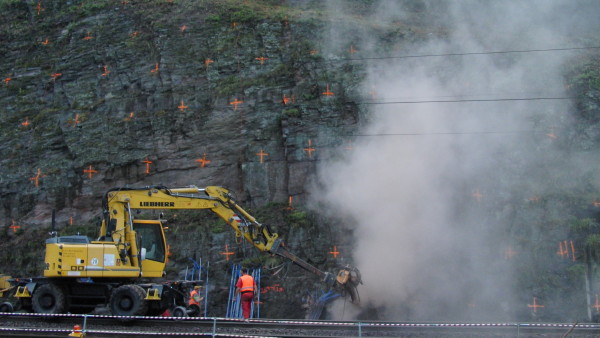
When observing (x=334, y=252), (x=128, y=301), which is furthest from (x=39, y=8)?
(x=128, y=301)

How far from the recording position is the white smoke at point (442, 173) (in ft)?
44.8

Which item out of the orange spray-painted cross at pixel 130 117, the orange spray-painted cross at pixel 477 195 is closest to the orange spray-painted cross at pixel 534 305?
the orange spray-painted cross at pixel 477 195

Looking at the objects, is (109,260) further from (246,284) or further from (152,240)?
(246,284)

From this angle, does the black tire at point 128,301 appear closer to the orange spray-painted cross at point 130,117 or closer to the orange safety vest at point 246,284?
the orange safety vest at point 246,284

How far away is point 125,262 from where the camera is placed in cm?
1105

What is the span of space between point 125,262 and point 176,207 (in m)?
1.44

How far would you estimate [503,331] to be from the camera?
361 inches

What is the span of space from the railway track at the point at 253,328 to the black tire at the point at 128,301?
17 centimetres

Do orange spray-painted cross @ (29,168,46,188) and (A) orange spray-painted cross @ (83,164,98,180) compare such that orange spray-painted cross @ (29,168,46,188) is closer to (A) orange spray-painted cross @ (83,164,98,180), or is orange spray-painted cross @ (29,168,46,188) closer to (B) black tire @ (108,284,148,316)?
(A) orange spray-painted cross @ (83,164,98,180)

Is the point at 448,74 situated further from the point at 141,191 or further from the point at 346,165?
the point at 141,191

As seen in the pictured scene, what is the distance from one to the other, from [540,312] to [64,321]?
9784 millimetres

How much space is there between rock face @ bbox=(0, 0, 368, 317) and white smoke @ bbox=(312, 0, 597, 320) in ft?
3.51

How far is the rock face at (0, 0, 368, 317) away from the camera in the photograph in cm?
1598

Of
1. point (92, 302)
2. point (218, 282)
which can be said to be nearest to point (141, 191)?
point (92, 302)
